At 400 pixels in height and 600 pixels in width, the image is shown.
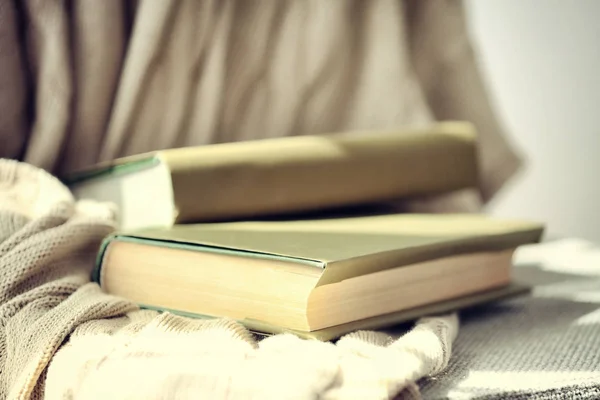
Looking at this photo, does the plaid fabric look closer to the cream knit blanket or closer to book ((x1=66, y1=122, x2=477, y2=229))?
the cream knit blanket

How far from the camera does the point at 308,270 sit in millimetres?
388

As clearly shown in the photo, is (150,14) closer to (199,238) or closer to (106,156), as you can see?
(106,156)

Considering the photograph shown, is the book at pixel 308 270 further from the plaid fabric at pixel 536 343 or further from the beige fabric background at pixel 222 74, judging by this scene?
the beige fabric background at pixel 222 74

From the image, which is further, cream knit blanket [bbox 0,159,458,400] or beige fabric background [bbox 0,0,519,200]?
beige fabric background [bbox 0,0,519,200]

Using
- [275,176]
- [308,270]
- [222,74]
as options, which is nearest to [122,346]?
[308,270]

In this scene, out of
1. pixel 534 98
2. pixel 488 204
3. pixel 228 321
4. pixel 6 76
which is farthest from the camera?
pixel 534 98

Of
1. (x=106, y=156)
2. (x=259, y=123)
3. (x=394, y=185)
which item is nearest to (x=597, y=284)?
(x=394, y=185)

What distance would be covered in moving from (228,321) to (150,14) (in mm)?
355

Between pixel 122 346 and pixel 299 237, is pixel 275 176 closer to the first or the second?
pixel 299 237

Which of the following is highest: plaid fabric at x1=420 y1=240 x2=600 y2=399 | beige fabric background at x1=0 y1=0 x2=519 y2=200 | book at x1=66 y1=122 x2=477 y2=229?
beige fabric background at x1=0 y1=0 x2=519 y2=200

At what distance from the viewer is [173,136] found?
67cm

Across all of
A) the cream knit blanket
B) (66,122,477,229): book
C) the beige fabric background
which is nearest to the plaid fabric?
the cream knit blanket

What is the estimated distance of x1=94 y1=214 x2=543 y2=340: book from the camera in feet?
1.32

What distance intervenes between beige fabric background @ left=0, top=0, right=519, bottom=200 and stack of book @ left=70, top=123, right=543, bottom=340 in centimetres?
8
